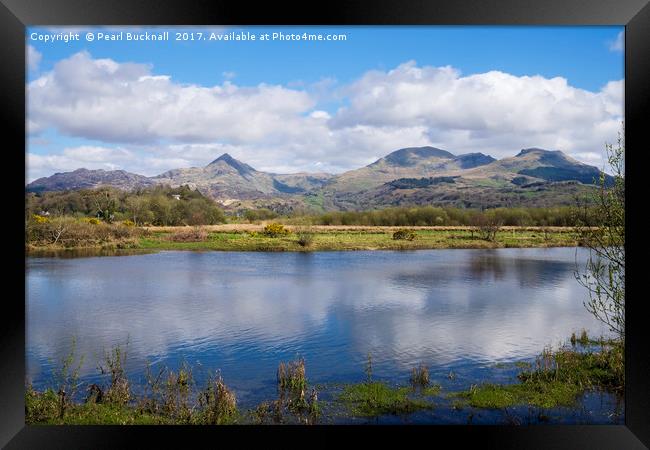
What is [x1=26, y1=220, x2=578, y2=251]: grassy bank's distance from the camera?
1285 cm

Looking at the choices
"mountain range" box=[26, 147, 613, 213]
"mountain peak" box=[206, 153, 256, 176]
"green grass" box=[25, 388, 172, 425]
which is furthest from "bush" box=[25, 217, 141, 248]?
"green grass" box=[25, 388, 172, 425]

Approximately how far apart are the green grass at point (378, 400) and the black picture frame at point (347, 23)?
1.05 metres

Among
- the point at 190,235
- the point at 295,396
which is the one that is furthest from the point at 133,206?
the point at 295,396

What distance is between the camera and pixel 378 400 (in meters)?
6.04

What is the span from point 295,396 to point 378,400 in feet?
3.30

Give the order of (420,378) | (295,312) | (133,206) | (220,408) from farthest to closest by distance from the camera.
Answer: (133,206) < (295,312) < (420,378) < (220,408)

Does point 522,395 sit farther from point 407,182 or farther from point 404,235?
point 407,182

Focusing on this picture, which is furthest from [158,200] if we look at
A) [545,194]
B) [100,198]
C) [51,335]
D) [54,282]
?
[545,194]

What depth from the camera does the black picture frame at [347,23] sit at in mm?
4648

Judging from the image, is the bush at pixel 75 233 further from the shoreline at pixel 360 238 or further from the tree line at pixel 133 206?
the shoreline at pixel 360 238

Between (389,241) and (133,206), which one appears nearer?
(133,206)

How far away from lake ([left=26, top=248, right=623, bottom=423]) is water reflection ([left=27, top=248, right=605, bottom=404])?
3 centimetres

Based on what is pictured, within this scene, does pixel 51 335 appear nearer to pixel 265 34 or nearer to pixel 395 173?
pixel 265 34

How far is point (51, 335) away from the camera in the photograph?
870cm
